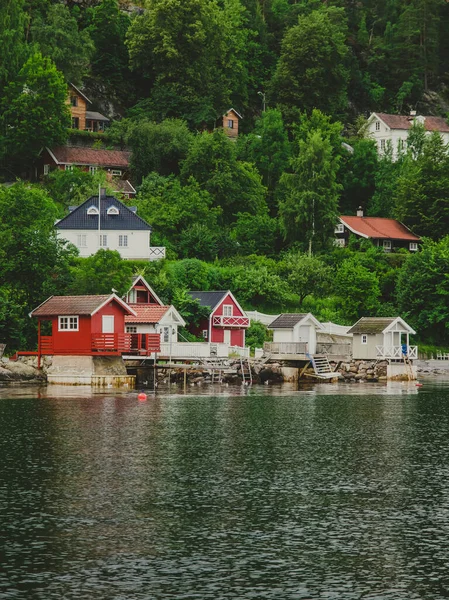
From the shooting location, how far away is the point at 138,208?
101 metres

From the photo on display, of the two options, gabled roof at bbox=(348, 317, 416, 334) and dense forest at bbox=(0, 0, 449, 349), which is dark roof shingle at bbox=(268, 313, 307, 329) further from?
gabled roof at bbox=(348, 317, 416, 334)

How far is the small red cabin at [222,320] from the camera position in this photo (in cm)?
8694

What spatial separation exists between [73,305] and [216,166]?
1448 inches

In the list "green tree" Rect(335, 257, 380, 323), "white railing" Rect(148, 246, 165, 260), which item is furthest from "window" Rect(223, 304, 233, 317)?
"green tree" Rect(335, 257, 380, 323)

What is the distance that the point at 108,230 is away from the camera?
93562 millimetres

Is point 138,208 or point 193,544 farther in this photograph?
point 138,208

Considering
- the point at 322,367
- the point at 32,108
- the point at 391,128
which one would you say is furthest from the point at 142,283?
the point at 391,128

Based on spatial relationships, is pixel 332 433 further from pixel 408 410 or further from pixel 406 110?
pixel 406 110

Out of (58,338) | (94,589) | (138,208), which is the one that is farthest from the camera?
(138,208)

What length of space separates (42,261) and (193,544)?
181 ft

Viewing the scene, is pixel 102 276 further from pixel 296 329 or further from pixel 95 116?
pixel 95 116

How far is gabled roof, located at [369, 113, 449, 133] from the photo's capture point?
138m

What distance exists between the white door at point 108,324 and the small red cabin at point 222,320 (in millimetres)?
13934

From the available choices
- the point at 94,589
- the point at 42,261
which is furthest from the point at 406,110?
the point at 94,589
